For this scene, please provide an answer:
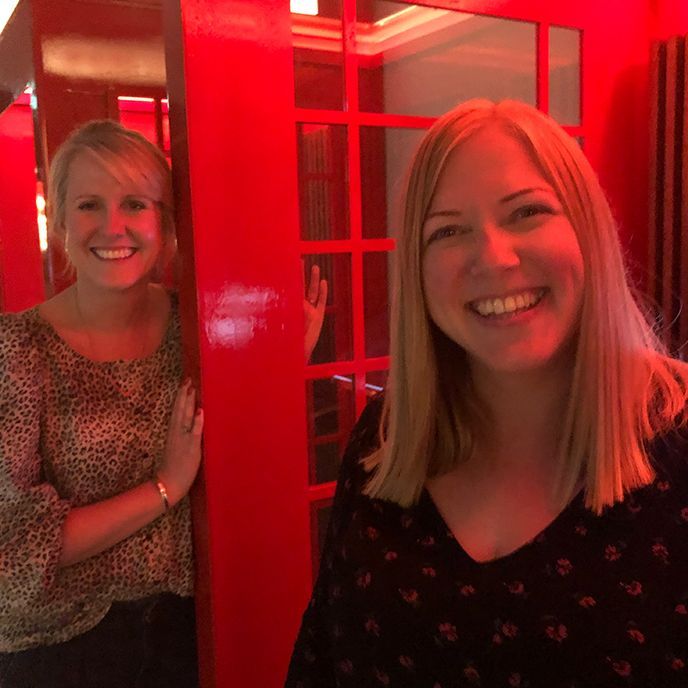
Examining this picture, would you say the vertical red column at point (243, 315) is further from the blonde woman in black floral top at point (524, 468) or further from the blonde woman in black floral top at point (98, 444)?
the blonde woman in black floral top at point (524, 468)

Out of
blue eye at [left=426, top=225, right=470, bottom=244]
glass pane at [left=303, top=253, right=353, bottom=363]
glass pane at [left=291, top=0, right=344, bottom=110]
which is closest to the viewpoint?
blue eye at [left=426, top=225, right=470, bottom=244]

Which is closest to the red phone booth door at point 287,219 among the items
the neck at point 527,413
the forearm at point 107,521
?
the forearm at point 107,521

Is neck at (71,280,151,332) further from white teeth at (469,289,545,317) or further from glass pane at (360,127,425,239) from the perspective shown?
white teeth at (469,289,545,317)

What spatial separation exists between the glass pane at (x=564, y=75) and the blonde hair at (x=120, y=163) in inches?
38.2

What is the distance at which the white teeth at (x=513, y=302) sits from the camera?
98 centimetres

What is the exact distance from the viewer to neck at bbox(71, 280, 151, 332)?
1488 millimetres

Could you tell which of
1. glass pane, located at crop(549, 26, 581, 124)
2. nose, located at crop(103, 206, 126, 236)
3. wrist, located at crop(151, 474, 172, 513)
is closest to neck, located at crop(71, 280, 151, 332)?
nose, located at crop(103, 206, 126, 236)

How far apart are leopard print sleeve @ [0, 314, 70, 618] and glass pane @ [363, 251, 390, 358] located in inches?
26.9

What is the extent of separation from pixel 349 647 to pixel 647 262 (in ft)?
4.55

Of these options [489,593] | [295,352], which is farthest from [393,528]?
[295,352]

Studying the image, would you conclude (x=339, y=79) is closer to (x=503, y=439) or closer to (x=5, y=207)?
(x=503, y=439)

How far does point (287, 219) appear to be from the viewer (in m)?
1.46

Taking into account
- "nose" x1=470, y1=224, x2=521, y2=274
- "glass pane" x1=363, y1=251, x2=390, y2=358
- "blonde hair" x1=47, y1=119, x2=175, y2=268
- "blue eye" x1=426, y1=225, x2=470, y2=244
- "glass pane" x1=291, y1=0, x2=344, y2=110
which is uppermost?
"glass pane" x1=291, y1=0, x2=344, y2=110

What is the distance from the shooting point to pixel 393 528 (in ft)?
3.66
